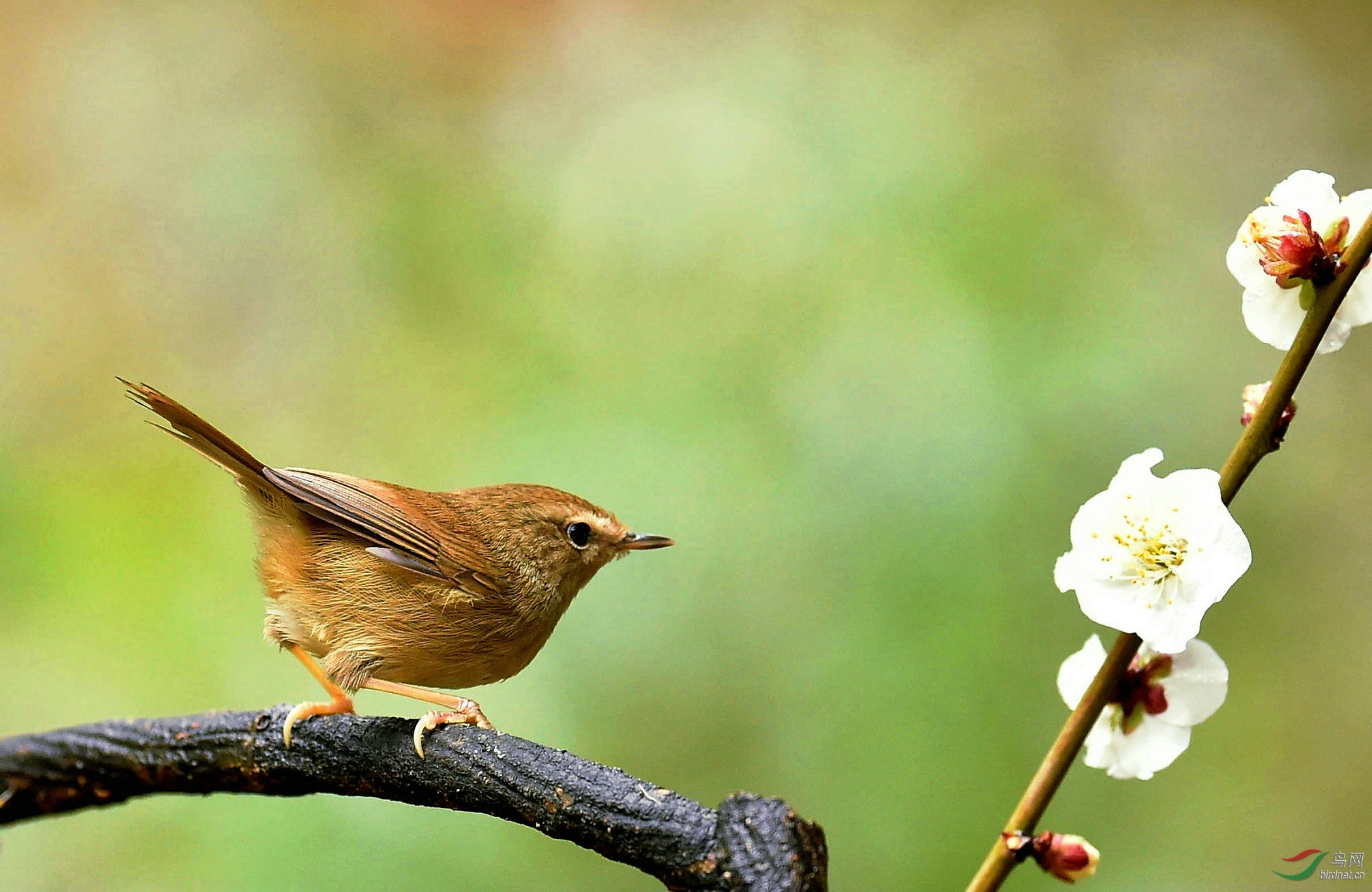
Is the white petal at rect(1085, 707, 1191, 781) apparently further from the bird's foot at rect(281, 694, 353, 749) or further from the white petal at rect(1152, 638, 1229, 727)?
the bird's foot at rect(281, 694, 353, 749)

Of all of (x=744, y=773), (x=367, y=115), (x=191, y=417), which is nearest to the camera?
(x=191, y=417)

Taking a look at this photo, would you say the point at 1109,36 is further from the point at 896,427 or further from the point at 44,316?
the point at 44,316

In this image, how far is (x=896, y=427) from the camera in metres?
2.76

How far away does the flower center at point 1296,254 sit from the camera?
107 centimetres

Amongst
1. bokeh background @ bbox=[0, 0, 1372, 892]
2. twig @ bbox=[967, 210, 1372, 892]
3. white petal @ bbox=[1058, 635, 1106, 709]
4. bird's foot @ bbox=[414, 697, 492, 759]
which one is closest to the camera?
twig @ bbox=[967, 210, 1372, 892]

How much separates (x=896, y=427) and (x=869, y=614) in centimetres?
47

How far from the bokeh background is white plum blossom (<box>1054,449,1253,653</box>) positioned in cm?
142

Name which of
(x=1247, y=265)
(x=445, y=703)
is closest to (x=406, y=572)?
(x=445, y=703)

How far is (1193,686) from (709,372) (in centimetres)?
189

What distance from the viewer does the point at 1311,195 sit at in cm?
116

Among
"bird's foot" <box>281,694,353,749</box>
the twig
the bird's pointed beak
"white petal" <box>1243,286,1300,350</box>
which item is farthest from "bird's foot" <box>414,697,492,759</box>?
"white petal" <box>1243,286,1300,350</box>

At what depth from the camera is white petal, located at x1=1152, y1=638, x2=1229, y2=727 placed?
1168 mm

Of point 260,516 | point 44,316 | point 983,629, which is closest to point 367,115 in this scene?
point 44,316

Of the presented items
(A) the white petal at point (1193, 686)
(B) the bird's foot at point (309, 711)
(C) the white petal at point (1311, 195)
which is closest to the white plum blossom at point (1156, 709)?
(A) the white petal at point (1193, 686)
